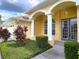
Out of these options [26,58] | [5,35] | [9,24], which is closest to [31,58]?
[26,58]

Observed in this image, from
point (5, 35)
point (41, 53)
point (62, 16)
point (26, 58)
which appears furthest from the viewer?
point (5, 35)

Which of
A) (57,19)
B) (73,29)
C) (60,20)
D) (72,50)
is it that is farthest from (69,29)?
(72,50)

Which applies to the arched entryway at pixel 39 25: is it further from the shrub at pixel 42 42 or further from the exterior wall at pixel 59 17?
the shrub at pixel 42 42

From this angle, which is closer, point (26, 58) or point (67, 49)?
point (67, 49)

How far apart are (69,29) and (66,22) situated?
3.53ft

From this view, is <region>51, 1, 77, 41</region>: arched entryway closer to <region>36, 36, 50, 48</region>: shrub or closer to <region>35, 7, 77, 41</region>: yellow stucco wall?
<region>35, 7, 77, 41</region>: yellow stucco wall

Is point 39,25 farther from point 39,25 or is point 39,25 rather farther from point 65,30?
point 65,30

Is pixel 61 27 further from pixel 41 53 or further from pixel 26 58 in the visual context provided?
pixel 26 58

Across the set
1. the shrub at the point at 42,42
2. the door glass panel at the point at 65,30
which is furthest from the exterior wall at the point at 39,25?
the shrub at the point at 42,42

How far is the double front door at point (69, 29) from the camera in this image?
17.9 m

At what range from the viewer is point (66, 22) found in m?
19.4

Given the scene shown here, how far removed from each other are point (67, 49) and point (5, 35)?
1471cm

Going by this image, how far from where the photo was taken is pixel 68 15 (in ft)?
61.2

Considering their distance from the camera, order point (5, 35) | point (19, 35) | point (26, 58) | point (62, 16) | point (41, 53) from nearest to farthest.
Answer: point (26, 58)
point (41, 53)
point (19, 35)
point (62, 16)
point (5, 35)
